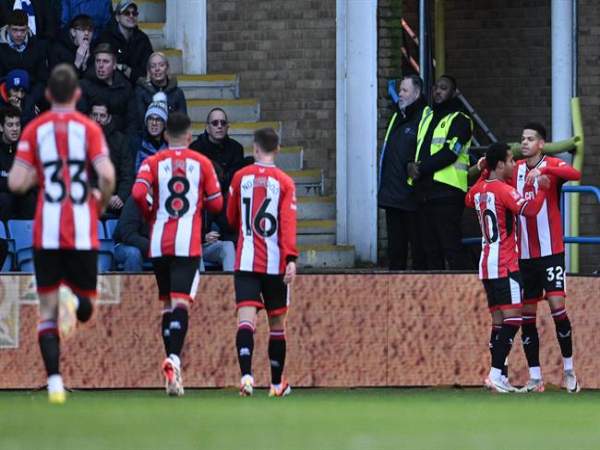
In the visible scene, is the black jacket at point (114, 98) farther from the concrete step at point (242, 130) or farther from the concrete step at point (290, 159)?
the concrete step at point (290, 159)

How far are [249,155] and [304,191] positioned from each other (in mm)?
876

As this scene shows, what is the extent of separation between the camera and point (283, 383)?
47.3 feet

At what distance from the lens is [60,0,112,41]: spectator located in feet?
60.4

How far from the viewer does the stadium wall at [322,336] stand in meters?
15.4

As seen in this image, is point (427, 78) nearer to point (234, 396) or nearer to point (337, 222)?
point (337, 222)

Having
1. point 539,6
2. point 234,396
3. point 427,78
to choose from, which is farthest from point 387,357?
point 539,6

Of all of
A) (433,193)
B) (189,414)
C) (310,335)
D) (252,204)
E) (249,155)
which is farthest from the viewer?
(249,155)

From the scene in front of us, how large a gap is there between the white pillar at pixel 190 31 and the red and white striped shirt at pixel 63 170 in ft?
26.3

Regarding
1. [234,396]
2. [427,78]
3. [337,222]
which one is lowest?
[234,396]

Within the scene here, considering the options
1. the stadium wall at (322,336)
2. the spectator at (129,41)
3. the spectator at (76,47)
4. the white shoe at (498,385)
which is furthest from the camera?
the spectator at (129,41)

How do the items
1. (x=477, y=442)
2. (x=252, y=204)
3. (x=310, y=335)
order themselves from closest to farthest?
(x=477, y=442), (x=252, y=204), (x=310, y=335)

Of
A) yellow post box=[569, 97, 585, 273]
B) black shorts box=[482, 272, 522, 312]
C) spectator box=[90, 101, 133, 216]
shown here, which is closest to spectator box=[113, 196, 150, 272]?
spectator box=[90, 101, 133, 216]

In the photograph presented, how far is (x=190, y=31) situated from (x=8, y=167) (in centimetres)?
355

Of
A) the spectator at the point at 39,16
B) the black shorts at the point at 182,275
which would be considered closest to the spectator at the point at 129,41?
the spectator at the point at 39,16
